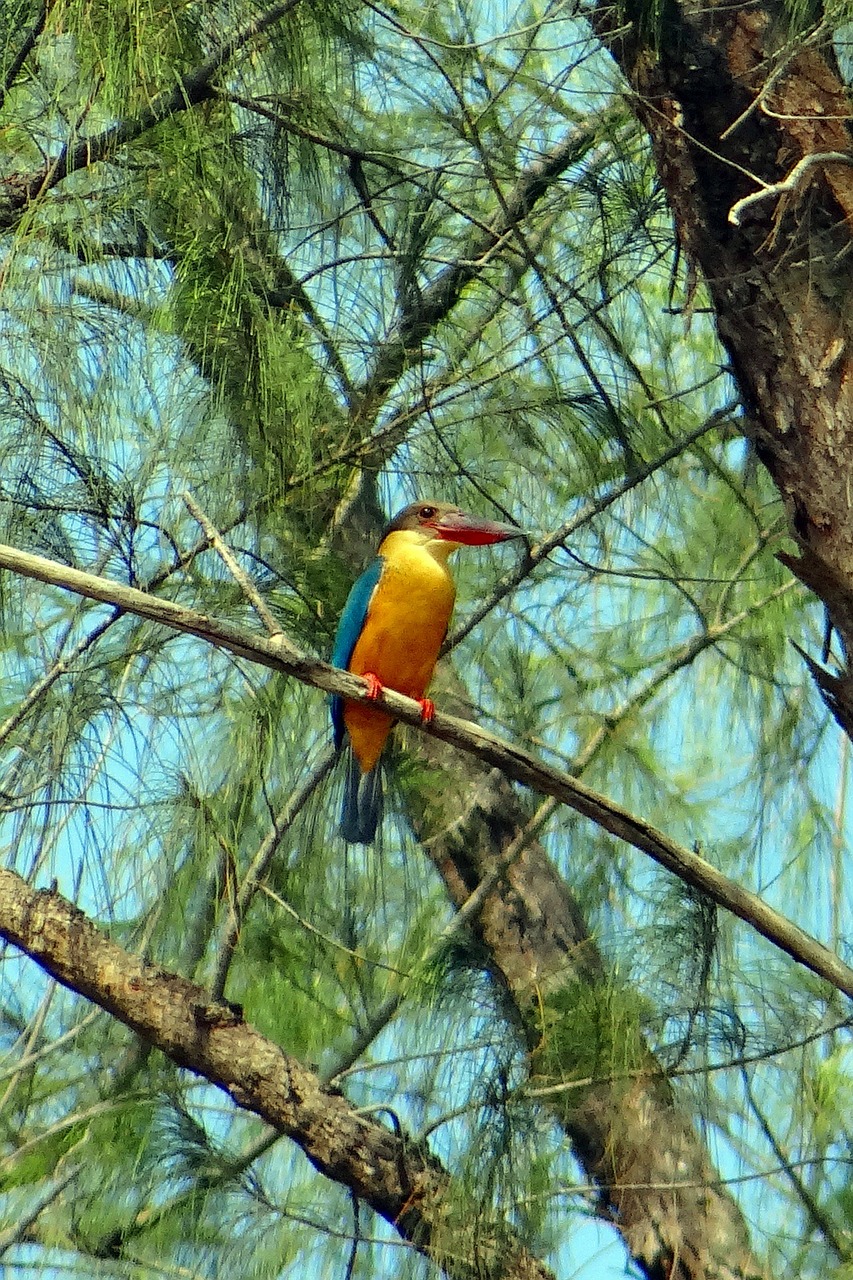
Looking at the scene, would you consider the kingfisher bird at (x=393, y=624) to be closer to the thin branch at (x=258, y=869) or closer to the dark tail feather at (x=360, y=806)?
the dark tail feather at (x=360, y=806)

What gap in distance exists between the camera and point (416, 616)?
130 inches

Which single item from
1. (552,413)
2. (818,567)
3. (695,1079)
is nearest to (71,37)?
(552,413)

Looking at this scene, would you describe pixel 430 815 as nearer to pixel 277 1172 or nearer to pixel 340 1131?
pixel 277 1172

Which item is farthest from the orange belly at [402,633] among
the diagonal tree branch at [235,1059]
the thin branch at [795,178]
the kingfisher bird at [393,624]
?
the thin branch at [795,178]

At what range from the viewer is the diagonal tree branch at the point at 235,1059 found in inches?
91.4

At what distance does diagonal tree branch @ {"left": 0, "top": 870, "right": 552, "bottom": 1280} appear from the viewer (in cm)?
232

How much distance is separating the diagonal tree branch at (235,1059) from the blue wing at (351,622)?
0.69 meters

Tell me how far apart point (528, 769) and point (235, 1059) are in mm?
708

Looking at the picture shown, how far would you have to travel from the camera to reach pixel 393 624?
3.26 m

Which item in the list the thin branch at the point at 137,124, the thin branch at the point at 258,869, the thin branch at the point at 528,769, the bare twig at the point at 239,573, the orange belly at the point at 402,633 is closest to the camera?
the thin branch at the point at 528,769

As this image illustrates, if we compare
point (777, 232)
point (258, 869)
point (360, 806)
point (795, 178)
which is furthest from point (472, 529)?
point (795, 178)

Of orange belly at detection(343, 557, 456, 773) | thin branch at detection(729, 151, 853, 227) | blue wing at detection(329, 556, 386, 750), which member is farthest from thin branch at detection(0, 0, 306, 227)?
orange belly at detection(343, 557, 456, 773)

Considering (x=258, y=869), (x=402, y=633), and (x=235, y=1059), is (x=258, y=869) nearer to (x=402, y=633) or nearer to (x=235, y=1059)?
(x=235, y=1059)

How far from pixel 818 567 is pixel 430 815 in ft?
5.00
